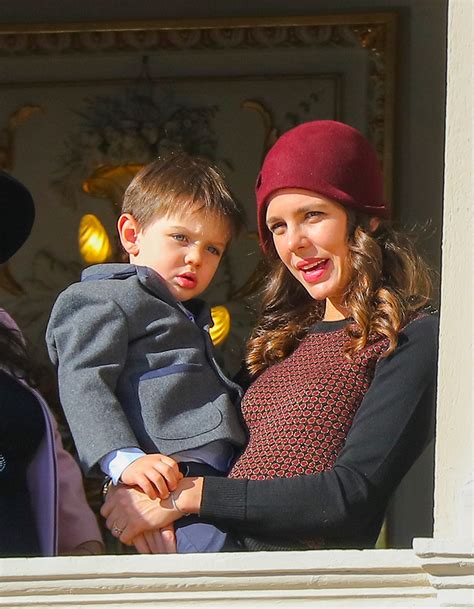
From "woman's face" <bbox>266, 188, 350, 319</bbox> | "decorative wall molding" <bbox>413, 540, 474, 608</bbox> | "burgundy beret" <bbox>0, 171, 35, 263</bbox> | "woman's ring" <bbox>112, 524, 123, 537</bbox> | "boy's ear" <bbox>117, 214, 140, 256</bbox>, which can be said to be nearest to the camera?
"decorative wall molding" <bbox>413, 540, 474, 608</bbox>

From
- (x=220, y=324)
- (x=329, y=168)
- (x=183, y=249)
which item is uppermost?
(x=329, y=168)

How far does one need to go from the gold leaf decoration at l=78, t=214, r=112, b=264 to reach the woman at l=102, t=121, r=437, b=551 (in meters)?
1.69

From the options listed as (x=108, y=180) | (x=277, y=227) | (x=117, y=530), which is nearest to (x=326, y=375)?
(x=277, y=227)

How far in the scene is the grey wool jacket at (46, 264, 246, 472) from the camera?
11.1 ft

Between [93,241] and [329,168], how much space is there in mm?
1919

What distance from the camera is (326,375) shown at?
342 cm

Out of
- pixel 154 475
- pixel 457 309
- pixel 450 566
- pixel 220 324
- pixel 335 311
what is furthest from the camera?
pixel 220 324

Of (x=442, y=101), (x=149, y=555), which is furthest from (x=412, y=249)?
(x=442, y=101)

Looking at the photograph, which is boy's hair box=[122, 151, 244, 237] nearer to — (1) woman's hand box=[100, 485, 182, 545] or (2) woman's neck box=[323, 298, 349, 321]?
(2) woman's neck box=[323, 298, 349, 321]

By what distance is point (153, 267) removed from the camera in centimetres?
358

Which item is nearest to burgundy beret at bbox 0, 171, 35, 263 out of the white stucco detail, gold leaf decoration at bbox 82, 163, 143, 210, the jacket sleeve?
the jacket sleeve

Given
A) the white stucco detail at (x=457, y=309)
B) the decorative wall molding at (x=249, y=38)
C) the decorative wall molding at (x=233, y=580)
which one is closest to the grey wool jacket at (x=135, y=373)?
the decorative wall molding at (x=233, y=580)

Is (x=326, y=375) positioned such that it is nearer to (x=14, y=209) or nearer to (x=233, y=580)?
(x=233, y=580)

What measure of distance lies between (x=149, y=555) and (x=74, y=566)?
11 cm
